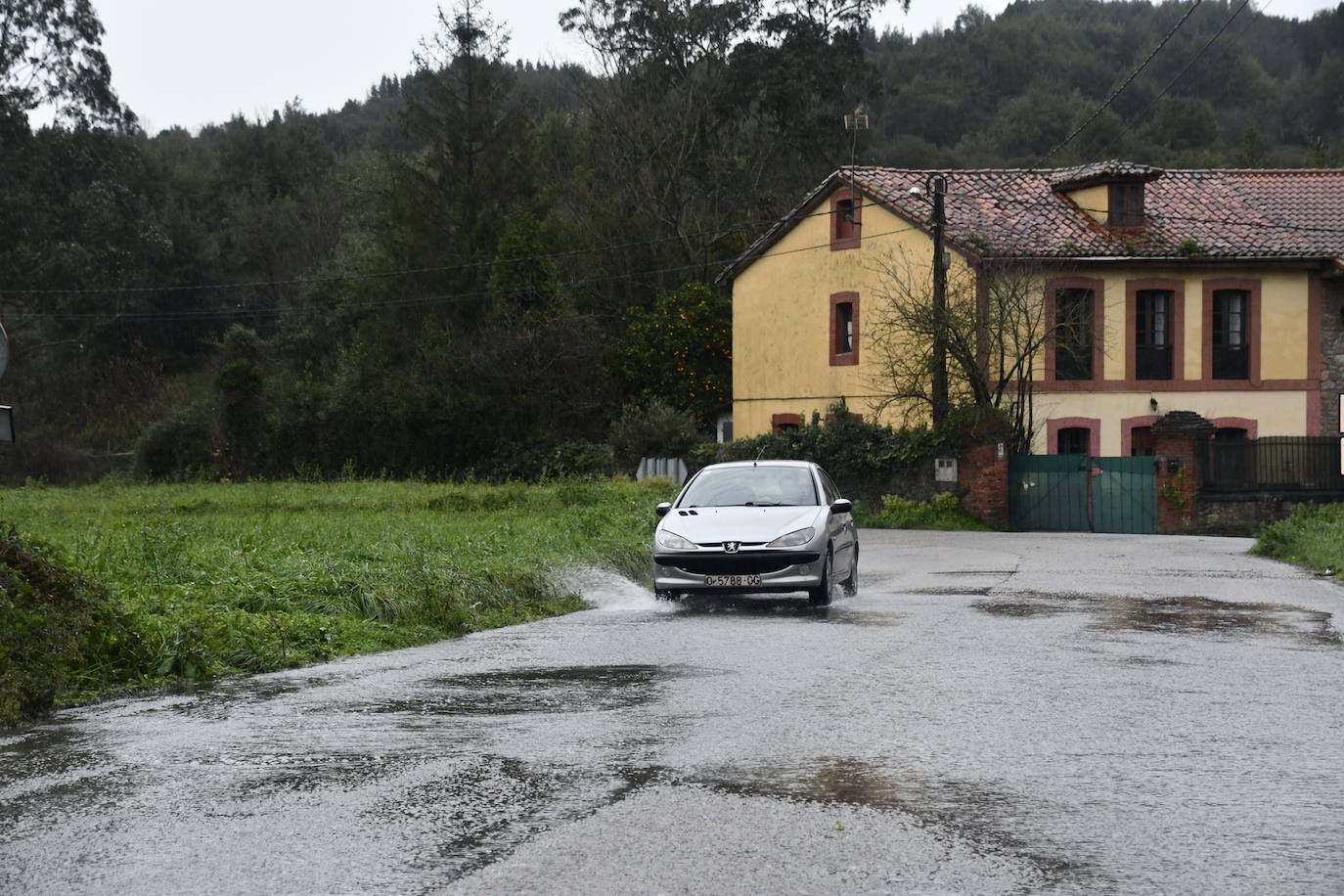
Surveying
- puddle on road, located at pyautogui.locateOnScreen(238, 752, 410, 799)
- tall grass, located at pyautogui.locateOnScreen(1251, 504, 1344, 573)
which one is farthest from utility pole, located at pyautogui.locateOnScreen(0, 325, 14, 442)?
tall grass, located at pyautogui.locateOnScreen(1251, 504, 1344, 573)

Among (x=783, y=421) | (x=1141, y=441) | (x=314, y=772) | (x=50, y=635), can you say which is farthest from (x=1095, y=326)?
(x=314, y=772)

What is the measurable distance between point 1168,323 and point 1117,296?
168cm

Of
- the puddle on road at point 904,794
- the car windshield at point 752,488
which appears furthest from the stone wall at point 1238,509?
the puddle on road at point 904,794

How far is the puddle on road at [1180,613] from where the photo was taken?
44.3ft

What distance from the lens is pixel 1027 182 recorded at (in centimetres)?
4431

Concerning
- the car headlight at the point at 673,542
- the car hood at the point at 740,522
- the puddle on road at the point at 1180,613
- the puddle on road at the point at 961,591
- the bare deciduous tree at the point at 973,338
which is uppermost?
the bare deciduous tree at the point at 973,338

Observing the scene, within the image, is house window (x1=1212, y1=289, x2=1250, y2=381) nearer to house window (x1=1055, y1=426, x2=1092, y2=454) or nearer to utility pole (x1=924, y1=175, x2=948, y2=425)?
house window (x1=1055, y1=426, x2=1092, y2=454)

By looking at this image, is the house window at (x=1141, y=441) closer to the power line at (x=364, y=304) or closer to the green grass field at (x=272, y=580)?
the power line at (x=364, y=304)

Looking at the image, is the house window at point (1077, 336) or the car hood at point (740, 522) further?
the house window at point (1077, 336)

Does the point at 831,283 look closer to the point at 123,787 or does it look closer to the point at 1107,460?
the point at 1107,460

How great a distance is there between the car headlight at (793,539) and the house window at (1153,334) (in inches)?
1079

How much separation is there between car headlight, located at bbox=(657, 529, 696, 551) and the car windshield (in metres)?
1.06

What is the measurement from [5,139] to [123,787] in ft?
164

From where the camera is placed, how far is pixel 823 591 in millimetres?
15422
